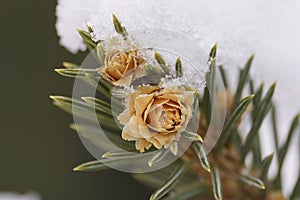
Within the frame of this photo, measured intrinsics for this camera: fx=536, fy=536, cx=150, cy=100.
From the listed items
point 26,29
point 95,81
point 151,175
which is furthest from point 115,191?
point 95,81

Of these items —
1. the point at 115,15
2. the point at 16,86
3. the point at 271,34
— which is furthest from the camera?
the point at 16,86

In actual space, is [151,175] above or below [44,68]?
below

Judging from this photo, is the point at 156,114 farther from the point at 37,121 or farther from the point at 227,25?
the point at 37,121

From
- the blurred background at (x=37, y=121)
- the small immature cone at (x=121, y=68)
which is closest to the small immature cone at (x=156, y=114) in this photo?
the small immature cone at (x=121, y=68)

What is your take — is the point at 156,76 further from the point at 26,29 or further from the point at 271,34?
the point at 26,29

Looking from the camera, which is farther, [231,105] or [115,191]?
[115,191]

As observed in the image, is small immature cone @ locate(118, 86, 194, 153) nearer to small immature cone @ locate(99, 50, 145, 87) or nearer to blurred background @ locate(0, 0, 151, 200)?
small immature cone @ locate(99, 50, 145, 87)

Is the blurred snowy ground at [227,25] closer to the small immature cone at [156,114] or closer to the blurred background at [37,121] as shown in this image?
the small immature cone at [156,114]
